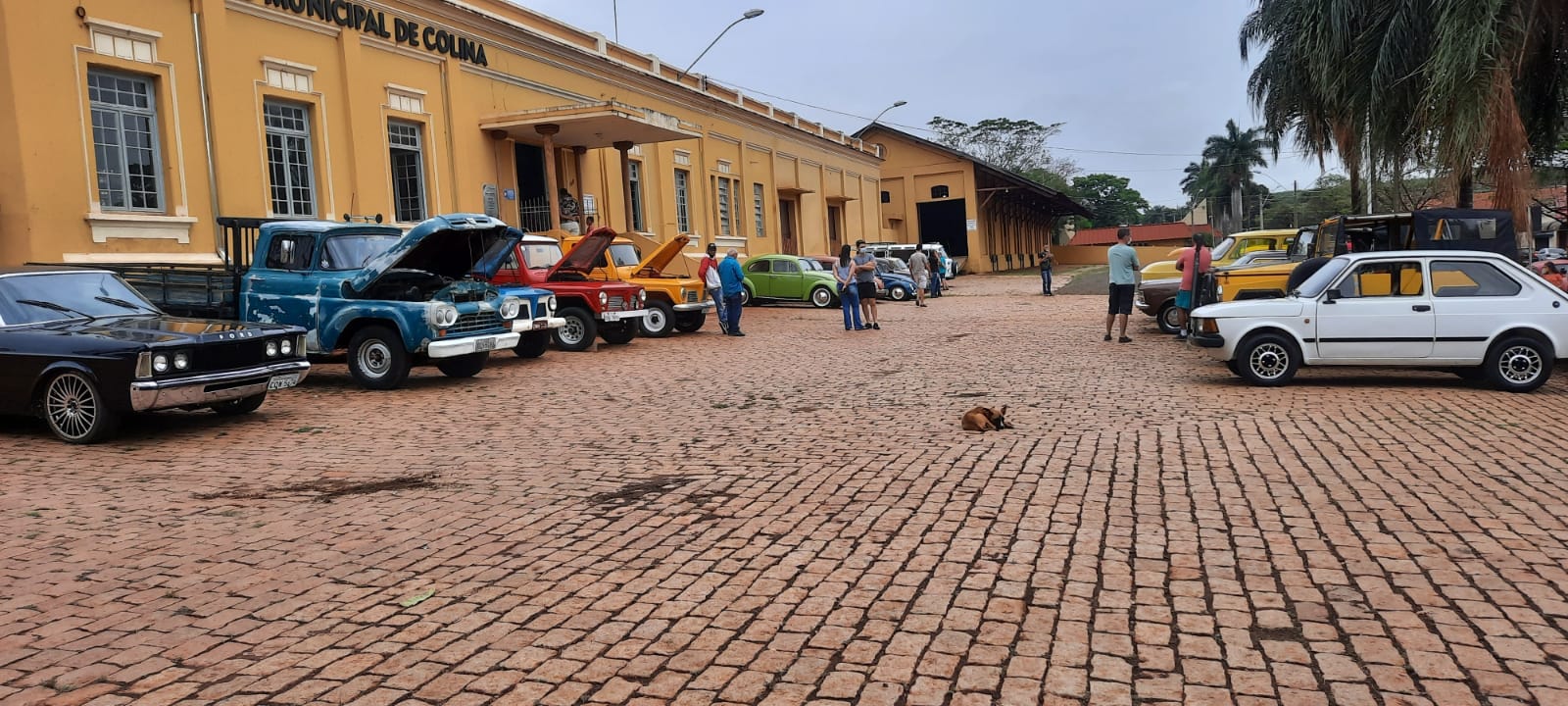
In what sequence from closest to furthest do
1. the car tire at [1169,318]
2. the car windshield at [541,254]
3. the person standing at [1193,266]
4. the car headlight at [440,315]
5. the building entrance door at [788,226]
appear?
1. the car headlight at [440,315]
2. the person standing at [1193,266]
3. the car windshield at [541,254]
4. the car tire at [1169,318]
5. the building entrance door at [788,226]

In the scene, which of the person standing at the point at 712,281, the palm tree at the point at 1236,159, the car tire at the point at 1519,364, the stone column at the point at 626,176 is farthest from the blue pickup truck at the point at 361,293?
the palm tree at the point at 1236,159

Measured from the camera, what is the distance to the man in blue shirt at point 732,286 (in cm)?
1798

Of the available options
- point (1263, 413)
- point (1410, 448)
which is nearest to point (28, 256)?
point (1263, 413)

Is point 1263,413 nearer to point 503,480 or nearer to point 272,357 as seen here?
point 503,480

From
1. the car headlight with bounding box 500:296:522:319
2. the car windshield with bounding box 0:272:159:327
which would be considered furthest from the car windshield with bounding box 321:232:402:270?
the car windshield with bounding box 0:272:159:327

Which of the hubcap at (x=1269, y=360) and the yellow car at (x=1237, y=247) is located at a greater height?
the yellow car at (x=1237, y=247)

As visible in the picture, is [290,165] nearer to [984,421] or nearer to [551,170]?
[551,170]

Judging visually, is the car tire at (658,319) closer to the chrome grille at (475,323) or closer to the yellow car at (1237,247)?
the chrome grille at (475,323)

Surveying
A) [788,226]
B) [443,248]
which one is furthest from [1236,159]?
[443,248]

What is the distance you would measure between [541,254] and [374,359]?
525 cm

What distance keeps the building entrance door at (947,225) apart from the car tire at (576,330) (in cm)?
4127

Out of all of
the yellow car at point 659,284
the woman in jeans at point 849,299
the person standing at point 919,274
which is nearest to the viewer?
the yellow car at point 659,284

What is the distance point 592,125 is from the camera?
22266mm

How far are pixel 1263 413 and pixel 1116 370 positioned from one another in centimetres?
326
